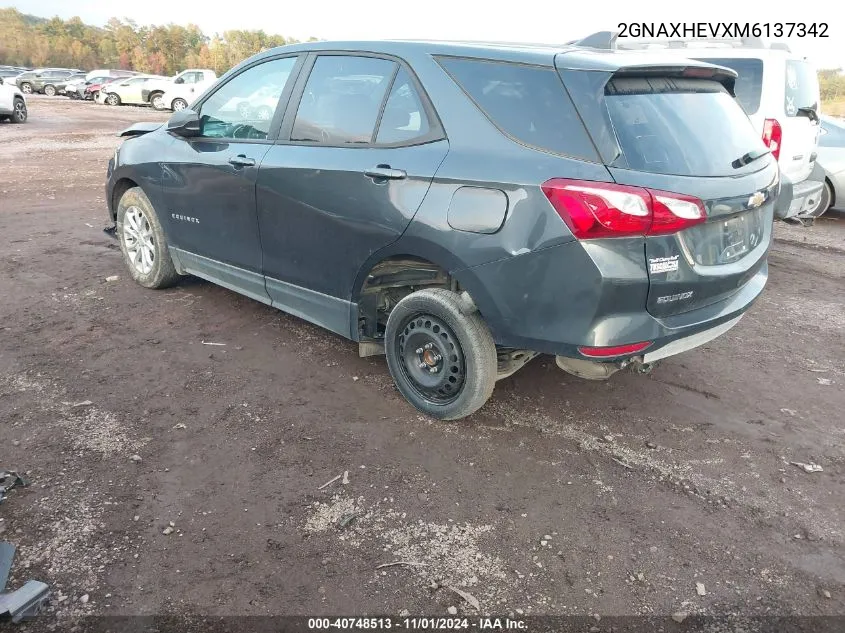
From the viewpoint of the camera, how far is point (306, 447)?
3.33 meters

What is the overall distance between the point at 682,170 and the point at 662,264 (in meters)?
0.44

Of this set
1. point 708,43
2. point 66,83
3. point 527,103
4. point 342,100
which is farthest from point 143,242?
point 66,83

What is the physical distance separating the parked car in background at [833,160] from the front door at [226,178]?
26.4 feet

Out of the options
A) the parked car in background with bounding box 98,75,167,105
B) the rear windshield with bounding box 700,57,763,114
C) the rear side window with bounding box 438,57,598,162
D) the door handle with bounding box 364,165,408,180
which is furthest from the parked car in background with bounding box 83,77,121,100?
the rear side window with bounding box 438,57,598,162

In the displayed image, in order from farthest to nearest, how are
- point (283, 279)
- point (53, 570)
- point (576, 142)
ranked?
1. point (283, 279)
2. point (576, 142)
3. point (53, 570)

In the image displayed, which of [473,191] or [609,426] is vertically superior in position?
[473,191]

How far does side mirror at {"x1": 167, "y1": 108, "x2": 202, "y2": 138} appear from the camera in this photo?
4.51 m

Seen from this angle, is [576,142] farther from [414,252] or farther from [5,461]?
[5,461]

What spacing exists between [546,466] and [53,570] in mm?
2108

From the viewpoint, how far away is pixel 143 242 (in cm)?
532

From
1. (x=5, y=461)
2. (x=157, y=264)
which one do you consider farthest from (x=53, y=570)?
(x=157, y=264)

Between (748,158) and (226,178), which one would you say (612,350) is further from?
(226,178)

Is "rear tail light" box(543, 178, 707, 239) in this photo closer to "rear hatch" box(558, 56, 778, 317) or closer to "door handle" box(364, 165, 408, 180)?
"rear hatch" box(558, 56, 778, 317)

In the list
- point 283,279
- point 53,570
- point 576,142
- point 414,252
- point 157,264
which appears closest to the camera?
point 53,570
